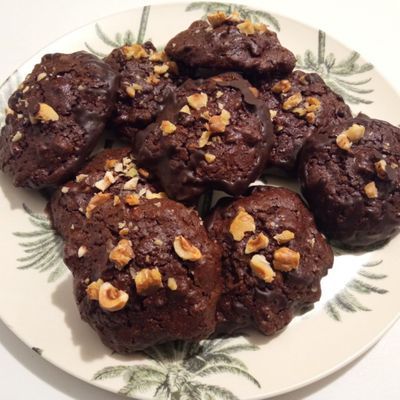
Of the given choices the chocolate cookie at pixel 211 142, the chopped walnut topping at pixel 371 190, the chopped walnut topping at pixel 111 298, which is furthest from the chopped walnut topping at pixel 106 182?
the chopped walnut topping at pixel 371 190

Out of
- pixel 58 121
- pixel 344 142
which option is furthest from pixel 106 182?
pixel 344 142

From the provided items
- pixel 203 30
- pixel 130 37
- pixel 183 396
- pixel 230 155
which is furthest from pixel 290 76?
pixel 183 396

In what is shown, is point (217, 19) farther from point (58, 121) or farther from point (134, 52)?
point (58, 121)

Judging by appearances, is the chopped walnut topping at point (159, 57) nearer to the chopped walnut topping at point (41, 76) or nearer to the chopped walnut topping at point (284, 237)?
the chopped walnut topping at point (41, 76)

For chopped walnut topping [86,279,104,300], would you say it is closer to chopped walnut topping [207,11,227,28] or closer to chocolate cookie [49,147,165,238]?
chocolate cookie [49,147,165,238]

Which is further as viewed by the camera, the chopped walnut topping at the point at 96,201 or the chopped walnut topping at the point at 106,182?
the chopped walnut topping at the point at 106,182

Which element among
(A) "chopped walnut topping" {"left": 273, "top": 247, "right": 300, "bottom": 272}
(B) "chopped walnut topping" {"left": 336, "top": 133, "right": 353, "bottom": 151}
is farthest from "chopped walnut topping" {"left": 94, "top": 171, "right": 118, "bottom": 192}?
(B) "chopped walnut topping" {"left": 336, "top": 133, "right": 353, "bottom": 151}
